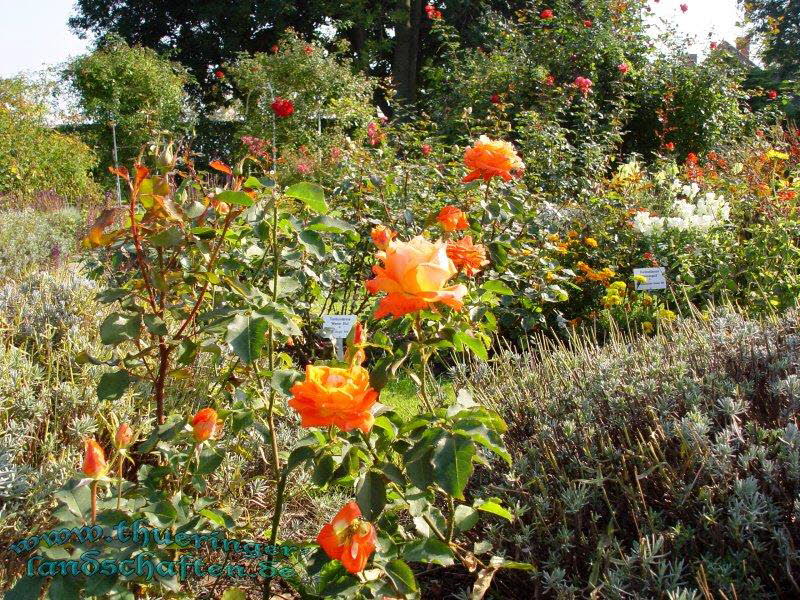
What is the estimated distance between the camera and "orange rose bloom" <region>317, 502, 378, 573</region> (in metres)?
1.04

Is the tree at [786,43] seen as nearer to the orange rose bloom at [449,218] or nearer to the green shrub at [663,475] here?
the green shrub at [663,475]

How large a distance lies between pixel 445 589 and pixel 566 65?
8483 millimetres

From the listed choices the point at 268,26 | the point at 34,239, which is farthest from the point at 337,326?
the point at 268,26

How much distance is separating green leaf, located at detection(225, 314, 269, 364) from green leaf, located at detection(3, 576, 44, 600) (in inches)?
17.6

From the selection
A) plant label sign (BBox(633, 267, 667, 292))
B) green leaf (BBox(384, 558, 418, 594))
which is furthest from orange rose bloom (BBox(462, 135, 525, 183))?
plant label sign (BBox(633, 267, 667, 292))

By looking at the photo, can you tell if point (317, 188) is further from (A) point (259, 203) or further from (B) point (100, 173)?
(B) point (100, 173)

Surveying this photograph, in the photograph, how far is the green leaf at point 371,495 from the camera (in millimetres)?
1087

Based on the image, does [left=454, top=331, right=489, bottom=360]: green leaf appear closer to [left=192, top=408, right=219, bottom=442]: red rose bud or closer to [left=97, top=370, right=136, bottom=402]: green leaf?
[left=192, top=408, right=219, bottom=442]: red rose bud

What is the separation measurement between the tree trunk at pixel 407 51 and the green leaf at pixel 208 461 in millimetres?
14318

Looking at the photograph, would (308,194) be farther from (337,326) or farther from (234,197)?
(337,326)

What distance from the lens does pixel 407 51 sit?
598 inches

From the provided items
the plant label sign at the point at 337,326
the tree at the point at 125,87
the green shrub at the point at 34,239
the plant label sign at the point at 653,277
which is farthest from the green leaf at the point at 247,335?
the tree at the point at 125,87

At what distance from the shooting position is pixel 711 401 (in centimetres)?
166

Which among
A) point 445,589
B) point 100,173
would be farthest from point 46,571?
point 100,173
